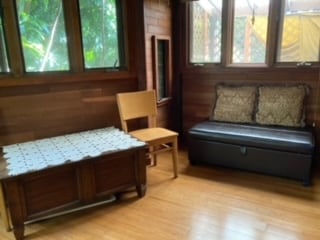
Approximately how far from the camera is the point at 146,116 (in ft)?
9.67

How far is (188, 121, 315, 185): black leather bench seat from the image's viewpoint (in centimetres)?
246

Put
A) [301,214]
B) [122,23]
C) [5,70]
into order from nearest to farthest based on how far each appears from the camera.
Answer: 1. [301,214]
2. [5,70]
3. [122,23]

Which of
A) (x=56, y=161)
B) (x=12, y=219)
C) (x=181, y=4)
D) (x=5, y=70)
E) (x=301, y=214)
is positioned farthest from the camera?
(x=181, y=4)

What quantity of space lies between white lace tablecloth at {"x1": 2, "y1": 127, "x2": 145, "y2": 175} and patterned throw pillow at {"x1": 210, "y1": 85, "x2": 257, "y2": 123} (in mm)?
1219

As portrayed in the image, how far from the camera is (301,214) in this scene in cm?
210

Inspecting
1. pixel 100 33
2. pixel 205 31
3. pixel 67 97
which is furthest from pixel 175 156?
pixel 205 31

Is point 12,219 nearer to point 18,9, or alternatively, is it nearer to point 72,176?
point 72,176

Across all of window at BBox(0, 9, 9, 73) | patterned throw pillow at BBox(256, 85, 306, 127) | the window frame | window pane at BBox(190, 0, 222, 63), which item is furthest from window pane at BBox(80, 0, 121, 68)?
patterned throw pillow at BBox(256, 85, 306, 127)

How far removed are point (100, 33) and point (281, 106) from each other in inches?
78.8

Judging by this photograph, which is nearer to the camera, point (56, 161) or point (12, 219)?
point (12, 219)

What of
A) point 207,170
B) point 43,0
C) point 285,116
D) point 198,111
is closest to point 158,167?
point 207,170

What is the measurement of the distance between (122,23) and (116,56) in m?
0.34

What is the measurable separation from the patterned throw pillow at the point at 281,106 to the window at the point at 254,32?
0.30m

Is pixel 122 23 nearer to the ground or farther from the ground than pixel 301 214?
farther from the ground
